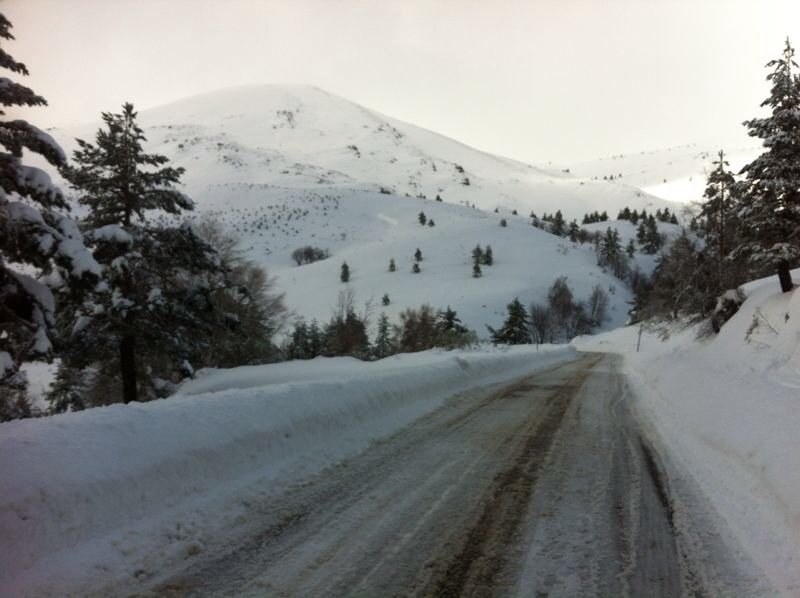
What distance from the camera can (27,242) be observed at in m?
7.54

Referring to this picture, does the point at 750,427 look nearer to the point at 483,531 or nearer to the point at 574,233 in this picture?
the point at 483,531

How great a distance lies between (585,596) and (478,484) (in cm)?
228

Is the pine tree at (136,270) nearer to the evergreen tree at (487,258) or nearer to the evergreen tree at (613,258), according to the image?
the evergreen tree at (487,258)

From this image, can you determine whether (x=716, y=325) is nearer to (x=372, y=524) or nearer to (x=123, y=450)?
(x=372, y=524)

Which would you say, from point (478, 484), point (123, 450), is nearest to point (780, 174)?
point (478, 484)

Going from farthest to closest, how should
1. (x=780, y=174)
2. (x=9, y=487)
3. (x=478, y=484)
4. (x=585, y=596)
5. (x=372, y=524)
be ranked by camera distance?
(x=780, y=174) → (x=478, y=484) → (x=372, y=524) → (x=9, y=487) → (x=585, y=596)

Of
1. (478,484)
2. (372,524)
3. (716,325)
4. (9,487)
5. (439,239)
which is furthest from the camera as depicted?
(439,239)

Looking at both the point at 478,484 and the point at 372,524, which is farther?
the point at 478,484

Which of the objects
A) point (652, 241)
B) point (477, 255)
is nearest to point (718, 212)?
point (477, 255)

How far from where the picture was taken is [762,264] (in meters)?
→ 15.8

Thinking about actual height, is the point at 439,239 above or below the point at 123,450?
above

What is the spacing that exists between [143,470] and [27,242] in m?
4.74

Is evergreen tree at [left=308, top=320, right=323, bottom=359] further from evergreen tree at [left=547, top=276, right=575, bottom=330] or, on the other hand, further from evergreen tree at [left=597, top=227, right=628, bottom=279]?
evergreen tree at [left=597, top=227, right=628, bottom=279]

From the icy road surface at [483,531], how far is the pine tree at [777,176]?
475 inches
